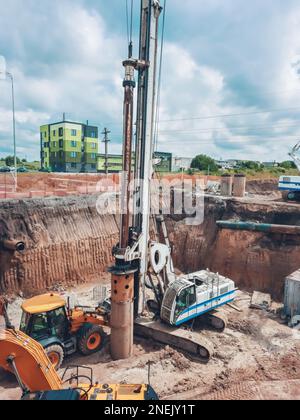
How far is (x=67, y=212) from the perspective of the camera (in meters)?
17.4

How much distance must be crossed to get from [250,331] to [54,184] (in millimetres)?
18268

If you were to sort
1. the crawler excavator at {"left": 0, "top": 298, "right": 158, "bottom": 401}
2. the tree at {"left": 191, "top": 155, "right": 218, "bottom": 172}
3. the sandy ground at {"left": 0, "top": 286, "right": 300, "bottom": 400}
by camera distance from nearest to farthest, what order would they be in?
the crawler excavator at {"left": 0, "top": 298, "right": 158, "bottom": 401}
the sandy ground at {"left": 0, "top": 286, "right": 300, "bottom": 400}
the tree at {"left": 191, "top": 155, "right": 218, "bottom": 172}

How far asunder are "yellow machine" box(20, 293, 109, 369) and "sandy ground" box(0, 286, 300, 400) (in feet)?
1.76

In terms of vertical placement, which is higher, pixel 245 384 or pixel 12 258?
pixel 12 258

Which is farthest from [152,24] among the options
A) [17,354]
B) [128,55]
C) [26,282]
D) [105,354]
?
[26,282]

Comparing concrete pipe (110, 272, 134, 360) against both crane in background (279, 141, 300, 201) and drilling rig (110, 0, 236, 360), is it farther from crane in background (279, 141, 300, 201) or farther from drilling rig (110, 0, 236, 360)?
crane in background (279, 141, 300, 201)

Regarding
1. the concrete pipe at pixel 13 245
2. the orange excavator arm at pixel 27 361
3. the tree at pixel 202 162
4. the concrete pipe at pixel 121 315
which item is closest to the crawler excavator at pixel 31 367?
the orange excavator arm at pixel 27 361

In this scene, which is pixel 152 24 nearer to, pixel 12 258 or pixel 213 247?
pixel 12 258

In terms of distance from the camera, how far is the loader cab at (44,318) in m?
8.51

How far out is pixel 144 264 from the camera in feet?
35.2

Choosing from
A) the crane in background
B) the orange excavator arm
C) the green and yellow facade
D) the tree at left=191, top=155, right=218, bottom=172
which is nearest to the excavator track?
the orange excavator arm

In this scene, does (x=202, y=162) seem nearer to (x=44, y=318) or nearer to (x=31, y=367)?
(x=44, y=318)

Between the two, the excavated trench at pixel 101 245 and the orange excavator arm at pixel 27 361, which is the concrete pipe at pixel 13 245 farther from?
the orange excavator arm at pixel 27 361

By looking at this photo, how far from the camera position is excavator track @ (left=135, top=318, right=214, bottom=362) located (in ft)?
32.3
